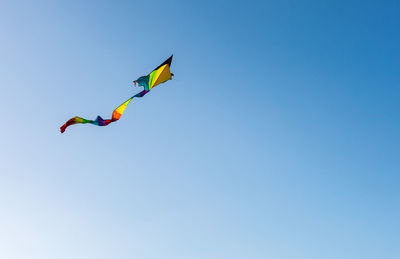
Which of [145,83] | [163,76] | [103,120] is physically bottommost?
[103,120]

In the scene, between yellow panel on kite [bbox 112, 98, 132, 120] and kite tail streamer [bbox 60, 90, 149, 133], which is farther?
yellow panel on kite [bbox 112, 98, 132, 120]

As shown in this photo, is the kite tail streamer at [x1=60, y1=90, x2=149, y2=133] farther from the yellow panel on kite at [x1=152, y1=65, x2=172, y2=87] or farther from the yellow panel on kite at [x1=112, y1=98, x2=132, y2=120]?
the yellow panel on kite at [x1=152, y1=65, x2=172, y2=87]

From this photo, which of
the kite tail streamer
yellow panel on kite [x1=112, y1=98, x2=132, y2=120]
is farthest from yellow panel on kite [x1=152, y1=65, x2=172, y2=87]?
yellow panel on kite [x1=112, y1=98, x2=132, y2=120]

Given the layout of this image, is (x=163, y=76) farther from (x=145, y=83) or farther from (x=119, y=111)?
(x=119, y=111)

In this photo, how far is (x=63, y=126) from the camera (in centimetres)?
1972

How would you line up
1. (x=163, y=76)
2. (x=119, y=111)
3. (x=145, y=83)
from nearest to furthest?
(x=163, y=76)
(x=145, y=83)
(x=119, y=111)

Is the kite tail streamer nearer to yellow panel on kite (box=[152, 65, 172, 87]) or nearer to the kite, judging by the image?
the kite

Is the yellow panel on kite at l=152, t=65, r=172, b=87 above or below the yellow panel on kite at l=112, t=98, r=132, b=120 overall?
above

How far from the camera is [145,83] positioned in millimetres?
20062

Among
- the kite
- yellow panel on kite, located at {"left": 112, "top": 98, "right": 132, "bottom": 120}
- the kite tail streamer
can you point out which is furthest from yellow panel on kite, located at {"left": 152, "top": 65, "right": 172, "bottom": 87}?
yellow panel on kite, located at {"left": 112, "top": 98, "right": 132, "bottom": 120}

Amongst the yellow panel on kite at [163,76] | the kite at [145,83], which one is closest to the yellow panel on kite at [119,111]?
the kite at [145,83]

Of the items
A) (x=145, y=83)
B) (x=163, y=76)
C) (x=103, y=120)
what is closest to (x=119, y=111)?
(x=103, y=120)

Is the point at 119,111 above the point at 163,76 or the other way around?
the other way around

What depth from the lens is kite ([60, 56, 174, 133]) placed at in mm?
19547
